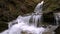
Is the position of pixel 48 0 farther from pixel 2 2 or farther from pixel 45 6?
pixel 2 2

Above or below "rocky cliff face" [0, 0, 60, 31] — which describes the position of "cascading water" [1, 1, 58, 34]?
below

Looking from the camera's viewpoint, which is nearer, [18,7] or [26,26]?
[26,26]

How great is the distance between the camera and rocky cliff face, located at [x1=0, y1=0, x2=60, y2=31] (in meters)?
10.5

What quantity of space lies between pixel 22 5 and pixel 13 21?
2.31 meters

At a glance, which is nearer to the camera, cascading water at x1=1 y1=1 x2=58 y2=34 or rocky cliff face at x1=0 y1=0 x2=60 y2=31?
cascading water at x1=1 y1=1 x2=58 y2=34

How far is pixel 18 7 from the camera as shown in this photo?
477 inches

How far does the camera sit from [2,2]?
11.4 meters

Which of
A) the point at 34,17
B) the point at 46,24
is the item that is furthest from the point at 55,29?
the point at 34,17

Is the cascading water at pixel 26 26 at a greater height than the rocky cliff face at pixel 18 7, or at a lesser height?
lesser

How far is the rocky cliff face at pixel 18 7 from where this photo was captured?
1052cm

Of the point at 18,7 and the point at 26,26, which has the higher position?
the point at 18,7

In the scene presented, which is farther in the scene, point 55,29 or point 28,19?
point 28,19

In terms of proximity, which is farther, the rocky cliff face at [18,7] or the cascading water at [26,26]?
the rocky cliff face at [18,7]

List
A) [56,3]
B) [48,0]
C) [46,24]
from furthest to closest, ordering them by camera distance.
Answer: [48,0] < [56,3] < [46,24]
